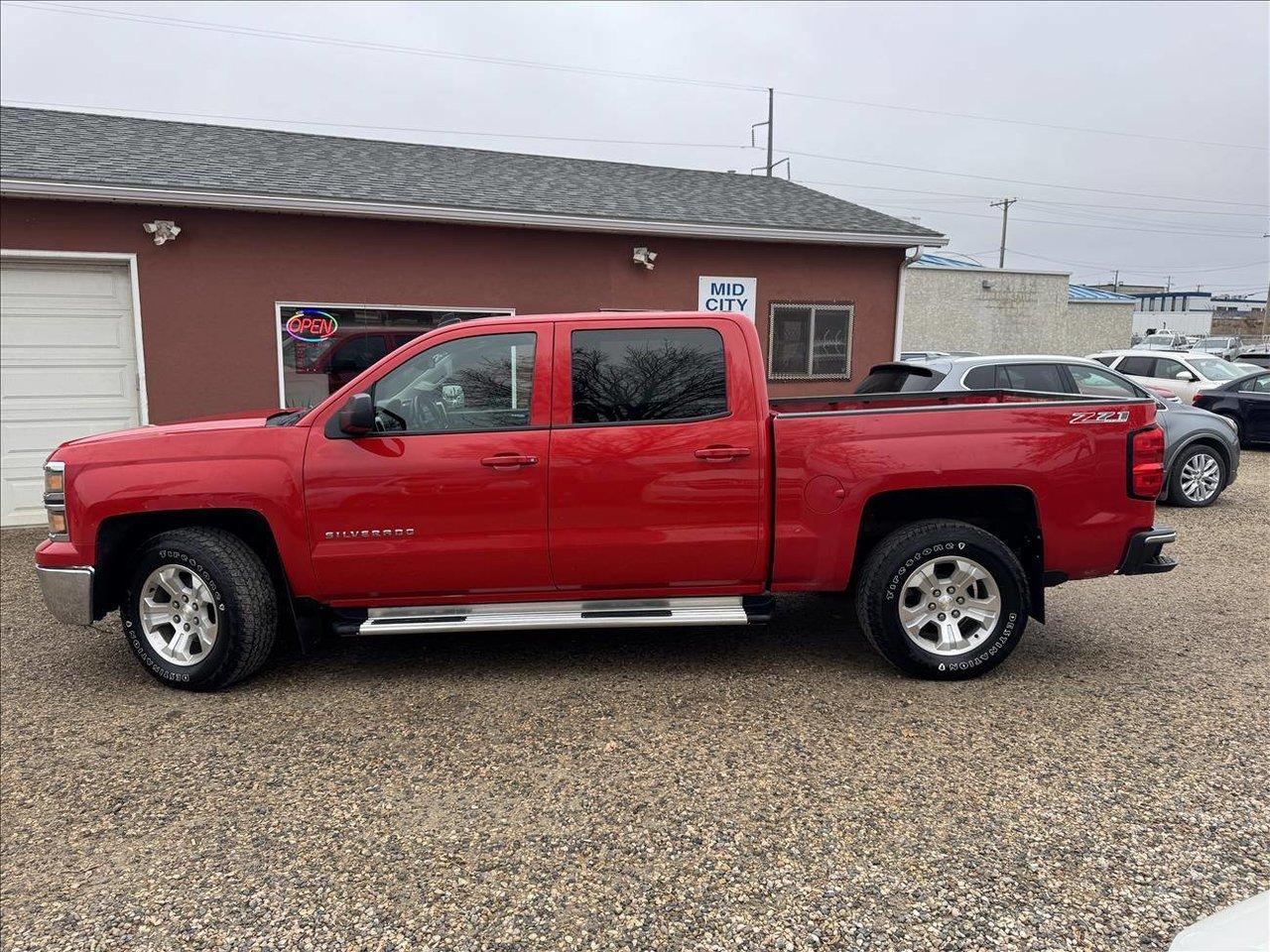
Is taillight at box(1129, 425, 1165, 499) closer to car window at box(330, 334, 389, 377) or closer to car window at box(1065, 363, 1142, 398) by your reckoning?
car window at box(1065, 363, 1142, 398)

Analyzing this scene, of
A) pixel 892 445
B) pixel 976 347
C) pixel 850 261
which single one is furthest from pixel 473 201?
pixel 976 347

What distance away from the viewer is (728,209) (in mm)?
11703

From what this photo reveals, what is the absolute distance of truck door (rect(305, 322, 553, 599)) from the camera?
4301mm

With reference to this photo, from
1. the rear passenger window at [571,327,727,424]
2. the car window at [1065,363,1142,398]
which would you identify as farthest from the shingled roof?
the rear passenger window at [571,327,727,424]

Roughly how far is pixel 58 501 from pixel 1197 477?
34.5ft

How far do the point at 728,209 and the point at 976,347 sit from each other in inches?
939

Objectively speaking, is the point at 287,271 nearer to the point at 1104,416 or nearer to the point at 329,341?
the point at 329,341

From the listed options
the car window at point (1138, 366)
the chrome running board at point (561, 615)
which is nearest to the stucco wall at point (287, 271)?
the chrome running board at point (561, 615)

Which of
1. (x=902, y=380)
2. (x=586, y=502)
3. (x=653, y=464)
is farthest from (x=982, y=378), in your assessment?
(x=586, y=502)

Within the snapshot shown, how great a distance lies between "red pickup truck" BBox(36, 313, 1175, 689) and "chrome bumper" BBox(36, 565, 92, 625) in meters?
0.01

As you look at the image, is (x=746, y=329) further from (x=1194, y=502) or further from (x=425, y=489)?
(x=1194, y=502)

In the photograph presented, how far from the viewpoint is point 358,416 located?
164 inches

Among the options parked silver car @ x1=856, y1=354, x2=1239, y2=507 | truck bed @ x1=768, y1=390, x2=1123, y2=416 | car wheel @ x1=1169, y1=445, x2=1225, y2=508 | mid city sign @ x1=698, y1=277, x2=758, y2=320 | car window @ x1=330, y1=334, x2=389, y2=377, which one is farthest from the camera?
mid city sign @ x1=698, y1=277, x2=758, y2=320

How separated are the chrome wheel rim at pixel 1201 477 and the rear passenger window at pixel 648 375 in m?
7.45
